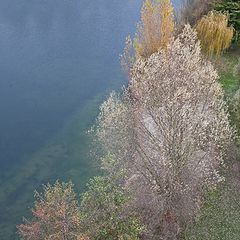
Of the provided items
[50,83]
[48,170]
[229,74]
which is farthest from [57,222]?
[50,83]

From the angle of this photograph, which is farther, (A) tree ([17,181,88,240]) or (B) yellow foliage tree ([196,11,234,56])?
(B) yellow foliage tree ([196,11,234,56])

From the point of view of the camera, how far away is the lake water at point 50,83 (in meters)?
30.6

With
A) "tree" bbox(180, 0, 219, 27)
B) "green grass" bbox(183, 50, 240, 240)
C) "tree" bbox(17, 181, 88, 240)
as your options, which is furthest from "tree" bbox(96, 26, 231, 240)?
"tree" bbox(180, 0, 219, 27)

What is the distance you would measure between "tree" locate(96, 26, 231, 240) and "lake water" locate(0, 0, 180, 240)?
6716 mm

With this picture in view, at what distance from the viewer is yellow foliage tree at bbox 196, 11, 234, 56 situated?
34.7m

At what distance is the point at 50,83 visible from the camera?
131 ft

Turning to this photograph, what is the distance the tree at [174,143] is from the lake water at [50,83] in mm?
6716

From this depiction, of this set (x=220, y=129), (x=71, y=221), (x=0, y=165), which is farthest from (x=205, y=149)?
(x=0, y=165)

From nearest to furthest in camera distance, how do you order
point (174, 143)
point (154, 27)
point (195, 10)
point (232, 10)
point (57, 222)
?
point (57, 222) < point (174, 143) < point (154, 27) < point (232, 10) < point (195, 10)

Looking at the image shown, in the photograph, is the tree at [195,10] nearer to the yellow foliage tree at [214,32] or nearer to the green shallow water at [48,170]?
the yellow foliage tree at [214,32]

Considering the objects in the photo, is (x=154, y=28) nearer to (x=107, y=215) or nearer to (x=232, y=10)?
(x=232, y=10)

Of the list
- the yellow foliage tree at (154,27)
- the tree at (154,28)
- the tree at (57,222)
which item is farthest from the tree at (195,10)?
the tree at (57,222)

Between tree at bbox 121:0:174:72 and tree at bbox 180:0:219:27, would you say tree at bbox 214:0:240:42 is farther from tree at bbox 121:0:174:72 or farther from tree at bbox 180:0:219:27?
tree at bbox 121:0:174:72

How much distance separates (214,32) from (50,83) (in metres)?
14.3
